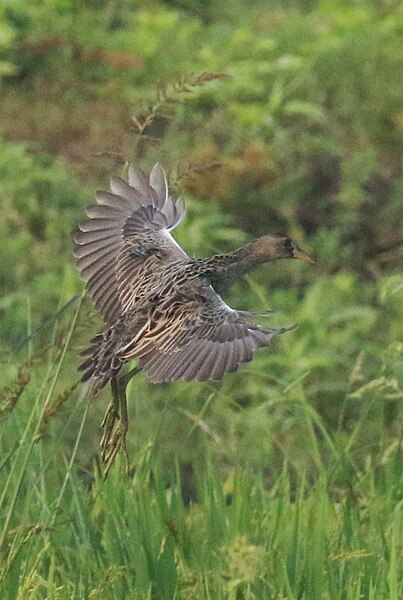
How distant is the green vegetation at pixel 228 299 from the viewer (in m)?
3.29

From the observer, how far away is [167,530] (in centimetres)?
340

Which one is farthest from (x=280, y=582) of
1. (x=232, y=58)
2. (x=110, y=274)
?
(x=232, y=58)

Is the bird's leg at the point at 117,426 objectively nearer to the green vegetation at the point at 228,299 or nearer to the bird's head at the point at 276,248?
the green vegetation at the point at 228,299

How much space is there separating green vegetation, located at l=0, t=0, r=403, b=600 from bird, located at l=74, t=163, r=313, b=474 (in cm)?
10

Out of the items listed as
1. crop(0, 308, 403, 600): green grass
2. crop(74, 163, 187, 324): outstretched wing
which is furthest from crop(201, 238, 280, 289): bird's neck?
crop(0, 308, 403, 600): green grass

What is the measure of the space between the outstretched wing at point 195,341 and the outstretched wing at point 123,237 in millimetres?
208

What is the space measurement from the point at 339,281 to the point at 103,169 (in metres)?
1.69

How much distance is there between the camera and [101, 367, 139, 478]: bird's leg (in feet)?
9.41

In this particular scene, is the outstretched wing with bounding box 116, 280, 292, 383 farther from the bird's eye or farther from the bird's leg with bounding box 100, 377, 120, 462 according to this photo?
the bird's eye

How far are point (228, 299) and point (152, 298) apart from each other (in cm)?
387

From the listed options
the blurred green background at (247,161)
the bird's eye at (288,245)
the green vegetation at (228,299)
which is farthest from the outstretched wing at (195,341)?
the blurred green background at (247,161)

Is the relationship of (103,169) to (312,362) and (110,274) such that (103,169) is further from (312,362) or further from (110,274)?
(110,274)

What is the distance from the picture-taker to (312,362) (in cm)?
645

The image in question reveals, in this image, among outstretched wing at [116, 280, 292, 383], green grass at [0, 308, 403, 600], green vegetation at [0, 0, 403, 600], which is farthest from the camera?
green vegetation at [0, 0, 403, 600]
